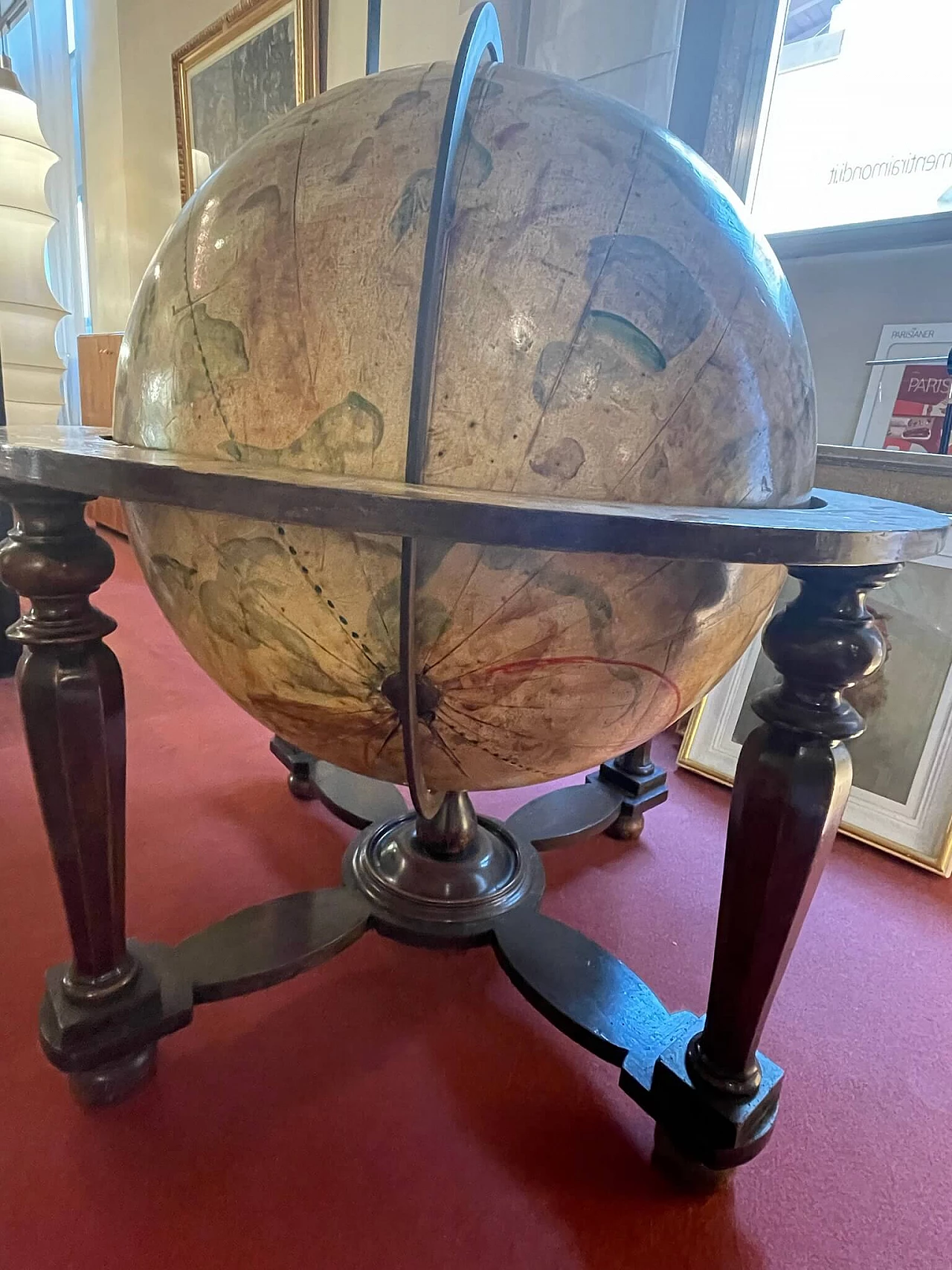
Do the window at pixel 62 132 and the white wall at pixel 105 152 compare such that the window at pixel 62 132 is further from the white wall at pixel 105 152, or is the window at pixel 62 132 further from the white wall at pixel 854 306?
the white wall at pixel 854 306

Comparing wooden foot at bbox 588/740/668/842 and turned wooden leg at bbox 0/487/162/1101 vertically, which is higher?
turned wooden leg at bbox 0/487/162/1101

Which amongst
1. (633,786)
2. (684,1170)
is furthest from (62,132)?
(684,1170)

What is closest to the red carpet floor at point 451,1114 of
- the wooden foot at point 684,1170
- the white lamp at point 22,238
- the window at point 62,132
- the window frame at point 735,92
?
the wooden foot at point 684,1170

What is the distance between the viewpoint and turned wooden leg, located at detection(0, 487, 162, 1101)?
2.60ft

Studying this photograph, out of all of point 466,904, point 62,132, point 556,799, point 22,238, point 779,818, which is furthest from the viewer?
point 62,132

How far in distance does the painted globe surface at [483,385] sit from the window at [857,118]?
46.4 inches

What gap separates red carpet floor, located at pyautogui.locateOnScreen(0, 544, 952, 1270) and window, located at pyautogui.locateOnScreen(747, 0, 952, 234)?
1.60 m

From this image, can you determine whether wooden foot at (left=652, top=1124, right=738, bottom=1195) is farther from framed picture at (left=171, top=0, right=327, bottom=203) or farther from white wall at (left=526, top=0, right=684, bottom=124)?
framed picture at (left=171, top=0, right=327, bottom=203)

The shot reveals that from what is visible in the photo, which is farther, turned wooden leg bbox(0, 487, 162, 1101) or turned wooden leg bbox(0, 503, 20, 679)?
turned wooden leg bbox(0, 503, 20, 679)

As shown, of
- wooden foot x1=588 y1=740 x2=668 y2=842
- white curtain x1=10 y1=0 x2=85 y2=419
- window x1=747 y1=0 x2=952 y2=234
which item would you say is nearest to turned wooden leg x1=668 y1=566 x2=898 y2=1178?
wooden foot x1=588 y1=740 x2=668 y2=842

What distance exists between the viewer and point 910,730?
1.76m

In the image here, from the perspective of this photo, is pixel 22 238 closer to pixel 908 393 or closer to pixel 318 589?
pixel 318 589

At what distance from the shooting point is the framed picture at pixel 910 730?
1.68 metres

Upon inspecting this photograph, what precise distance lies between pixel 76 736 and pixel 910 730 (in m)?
1.77
